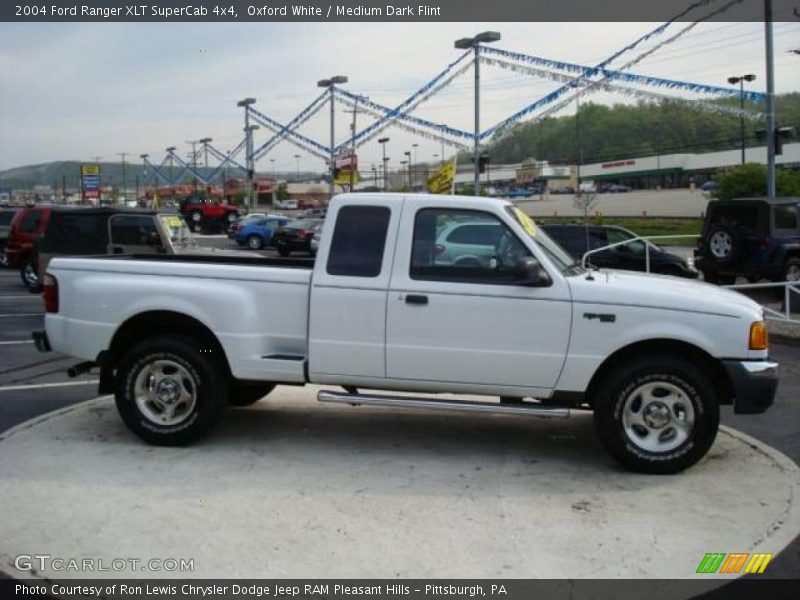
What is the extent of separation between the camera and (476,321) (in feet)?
18.4

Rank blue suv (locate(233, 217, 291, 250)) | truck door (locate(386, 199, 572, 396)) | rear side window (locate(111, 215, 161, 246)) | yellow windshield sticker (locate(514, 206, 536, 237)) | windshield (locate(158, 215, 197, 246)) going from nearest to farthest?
1. truck door (locate(386, 199, 572, 396))
2. yellow windshield sticker (locate(514, 206, 536, 237))
3. rear side window (locate(111, 215, 161, 246))
4. windshield (locate(158, 215, 197, 246))
5. blue suv (locate(233, 217, 291, 250))

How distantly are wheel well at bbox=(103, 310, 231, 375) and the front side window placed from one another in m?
1.63

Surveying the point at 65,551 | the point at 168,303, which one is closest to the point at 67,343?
the point at 168,303

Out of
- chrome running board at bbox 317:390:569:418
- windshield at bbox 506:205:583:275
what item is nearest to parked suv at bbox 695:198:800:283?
windshield at bbox 506:205:583:275

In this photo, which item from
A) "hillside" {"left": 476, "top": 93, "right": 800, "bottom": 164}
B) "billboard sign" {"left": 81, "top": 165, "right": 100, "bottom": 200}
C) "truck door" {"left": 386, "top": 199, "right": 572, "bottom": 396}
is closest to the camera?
"truck door" {"left": 386, "top": 199, "right": 572, "bottom": 396}

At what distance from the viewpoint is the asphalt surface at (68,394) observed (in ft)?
20.7

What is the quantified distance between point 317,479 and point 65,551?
5.50 ft

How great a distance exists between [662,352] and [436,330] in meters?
1.57

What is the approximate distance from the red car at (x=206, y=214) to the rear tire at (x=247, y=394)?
1775 inches

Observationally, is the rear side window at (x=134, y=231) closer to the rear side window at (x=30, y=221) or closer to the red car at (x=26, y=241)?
the red car at (x=26, y=241)

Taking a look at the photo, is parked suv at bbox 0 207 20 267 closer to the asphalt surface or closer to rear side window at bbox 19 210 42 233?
rear side window at bbox 19 210 42 233

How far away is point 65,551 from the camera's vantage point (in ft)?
14.1

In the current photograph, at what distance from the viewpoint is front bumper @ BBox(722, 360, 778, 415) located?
17.9 feet

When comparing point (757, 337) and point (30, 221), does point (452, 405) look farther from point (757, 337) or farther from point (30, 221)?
point (30, 221)
